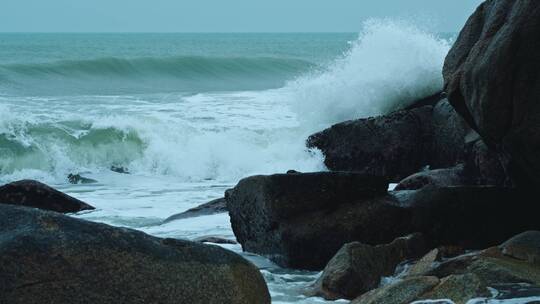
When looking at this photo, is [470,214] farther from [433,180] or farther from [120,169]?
[120,169]

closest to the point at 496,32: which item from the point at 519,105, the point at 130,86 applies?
the point at 519,105

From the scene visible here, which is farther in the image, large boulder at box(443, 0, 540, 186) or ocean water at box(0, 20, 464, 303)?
ocean water at box(0, 20, 464, 303)

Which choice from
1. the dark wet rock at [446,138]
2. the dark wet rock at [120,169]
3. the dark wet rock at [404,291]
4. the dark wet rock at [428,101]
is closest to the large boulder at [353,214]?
the dark wet rock at [404,291]

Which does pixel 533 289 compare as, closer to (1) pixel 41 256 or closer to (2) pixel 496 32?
(2) pixel 496 32

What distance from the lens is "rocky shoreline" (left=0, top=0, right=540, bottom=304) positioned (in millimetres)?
3662

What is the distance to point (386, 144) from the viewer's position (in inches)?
363

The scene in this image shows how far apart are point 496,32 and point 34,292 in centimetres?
338

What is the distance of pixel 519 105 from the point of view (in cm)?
521

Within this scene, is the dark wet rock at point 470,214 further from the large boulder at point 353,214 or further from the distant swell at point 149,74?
the distant swell at point 149,74

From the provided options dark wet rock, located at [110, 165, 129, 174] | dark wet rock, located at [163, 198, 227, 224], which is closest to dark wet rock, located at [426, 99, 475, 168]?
dark wet rock, located at [163, 198, 227, 224]

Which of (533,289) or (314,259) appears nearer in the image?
(533,289)

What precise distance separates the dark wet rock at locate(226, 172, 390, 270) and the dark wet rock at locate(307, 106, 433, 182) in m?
2.80

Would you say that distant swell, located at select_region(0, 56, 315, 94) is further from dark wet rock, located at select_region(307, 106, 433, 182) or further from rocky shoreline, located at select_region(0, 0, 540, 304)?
rocky shoreline, located at select_region(0, 0, 540, 304)

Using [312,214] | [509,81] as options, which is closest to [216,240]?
[312,214]
